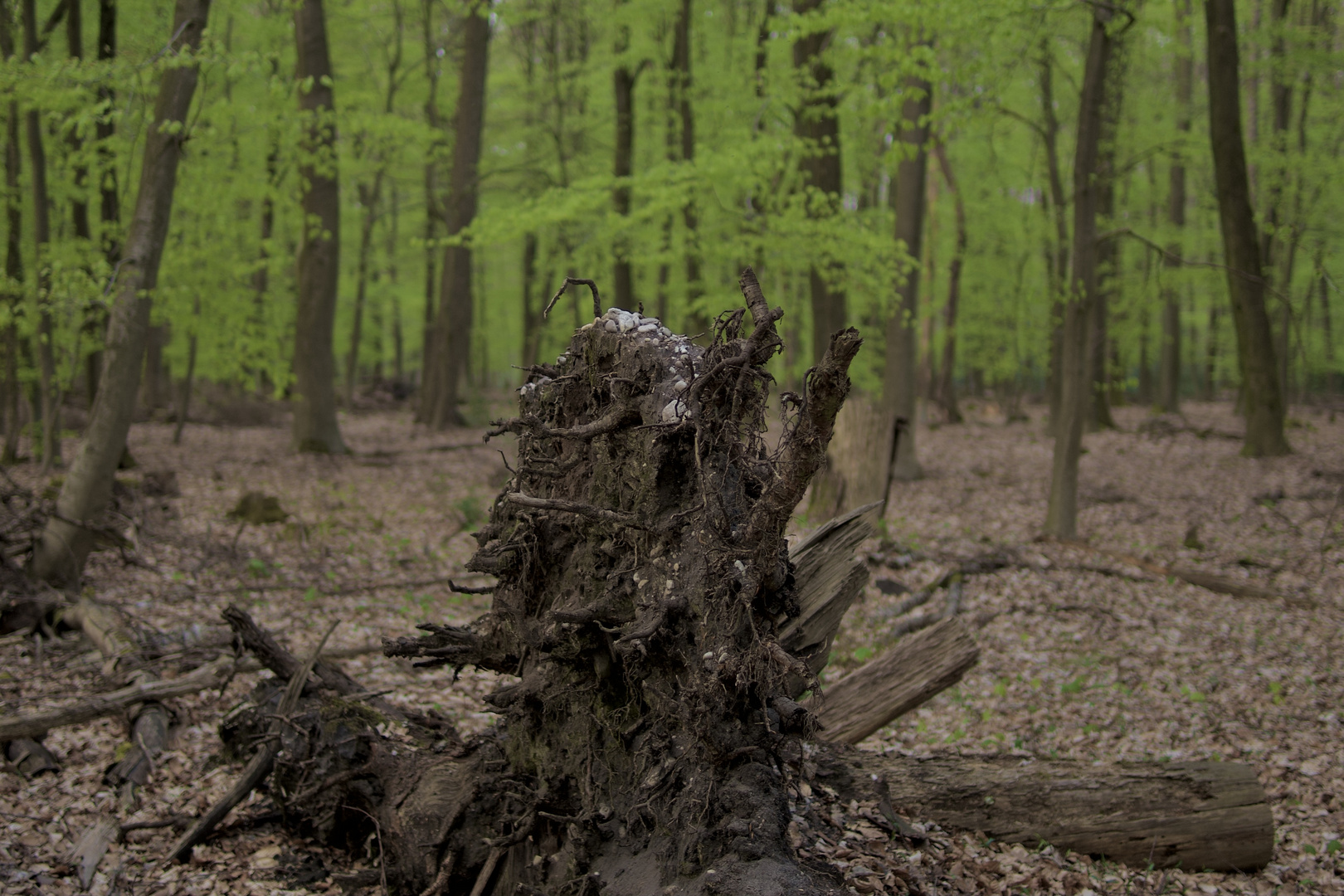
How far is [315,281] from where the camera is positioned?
13.7m

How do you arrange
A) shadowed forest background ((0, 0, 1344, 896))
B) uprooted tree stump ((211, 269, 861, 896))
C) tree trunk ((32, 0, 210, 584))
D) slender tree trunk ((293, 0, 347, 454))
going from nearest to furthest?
uprooted tree stump ((211, 269, 861, 896)) < shadowed forest background ((0, 0, 1344, 896)) < tree trunk ((32, 0, 210, 584)) < slender tree trunk ((293, 0, 347, 454))

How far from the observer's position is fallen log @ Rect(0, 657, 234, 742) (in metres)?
4.36

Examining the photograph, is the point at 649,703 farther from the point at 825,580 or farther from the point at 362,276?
the point at 362,276

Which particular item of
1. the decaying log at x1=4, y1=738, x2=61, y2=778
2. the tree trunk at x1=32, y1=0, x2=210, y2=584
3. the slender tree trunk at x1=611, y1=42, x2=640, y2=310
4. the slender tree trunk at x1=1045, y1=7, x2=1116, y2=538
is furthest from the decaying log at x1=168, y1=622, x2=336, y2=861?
the slender tree trunk at x1=611, y1=42, x2=640, y2=310

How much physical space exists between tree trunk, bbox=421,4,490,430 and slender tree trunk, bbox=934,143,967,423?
10.1m

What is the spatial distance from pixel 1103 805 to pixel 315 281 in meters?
13.3

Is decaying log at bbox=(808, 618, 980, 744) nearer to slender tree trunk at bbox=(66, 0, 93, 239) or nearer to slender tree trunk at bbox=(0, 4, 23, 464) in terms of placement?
slender tree trunk at bbox=(0, 4, 23, 464)

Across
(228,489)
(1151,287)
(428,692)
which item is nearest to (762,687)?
(428,692)

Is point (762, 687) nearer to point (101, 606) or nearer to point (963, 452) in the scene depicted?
point (101, 606)

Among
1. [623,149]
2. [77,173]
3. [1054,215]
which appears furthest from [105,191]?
[1054,215]

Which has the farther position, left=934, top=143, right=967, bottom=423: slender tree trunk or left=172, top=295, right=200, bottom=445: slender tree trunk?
left=934, top=143, right=967, bottom=423: slender tree trunk

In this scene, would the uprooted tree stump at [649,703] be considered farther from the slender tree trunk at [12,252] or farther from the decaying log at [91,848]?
the slender tree trunk at [12,252]

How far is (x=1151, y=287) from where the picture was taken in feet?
46.9

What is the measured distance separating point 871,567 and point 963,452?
8786mm
